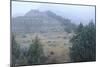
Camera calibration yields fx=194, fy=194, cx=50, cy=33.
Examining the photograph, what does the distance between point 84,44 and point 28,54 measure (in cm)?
87

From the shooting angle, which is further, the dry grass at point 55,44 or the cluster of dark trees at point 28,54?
the dry grass at point 55,44

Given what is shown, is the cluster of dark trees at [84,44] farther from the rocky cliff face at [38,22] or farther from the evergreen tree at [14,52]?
the evergreen tree at [14,52]

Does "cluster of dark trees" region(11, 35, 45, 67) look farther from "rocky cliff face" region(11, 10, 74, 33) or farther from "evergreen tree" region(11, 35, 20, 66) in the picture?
"rocky cliff face" region(11, 10, 74, 33)

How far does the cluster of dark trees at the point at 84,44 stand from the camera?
9.45 feet

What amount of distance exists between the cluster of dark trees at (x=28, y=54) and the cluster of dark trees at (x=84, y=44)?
0.49m

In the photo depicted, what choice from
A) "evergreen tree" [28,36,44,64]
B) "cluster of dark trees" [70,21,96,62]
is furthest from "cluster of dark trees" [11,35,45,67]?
"cluster of dark trees" [70,21,96,62]

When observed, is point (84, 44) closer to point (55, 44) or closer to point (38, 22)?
point (55, 44)

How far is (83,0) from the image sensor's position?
2.93m

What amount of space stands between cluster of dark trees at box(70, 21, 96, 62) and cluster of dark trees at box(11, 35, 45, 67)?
49cm

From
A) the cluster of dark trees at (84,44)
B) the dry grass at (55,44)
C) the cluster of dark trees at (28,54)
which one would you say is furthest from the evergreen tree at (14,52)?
the cluster of dark trees at (84,44)

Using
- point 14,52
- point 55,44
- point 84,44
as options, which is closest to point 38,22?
point 55,44
